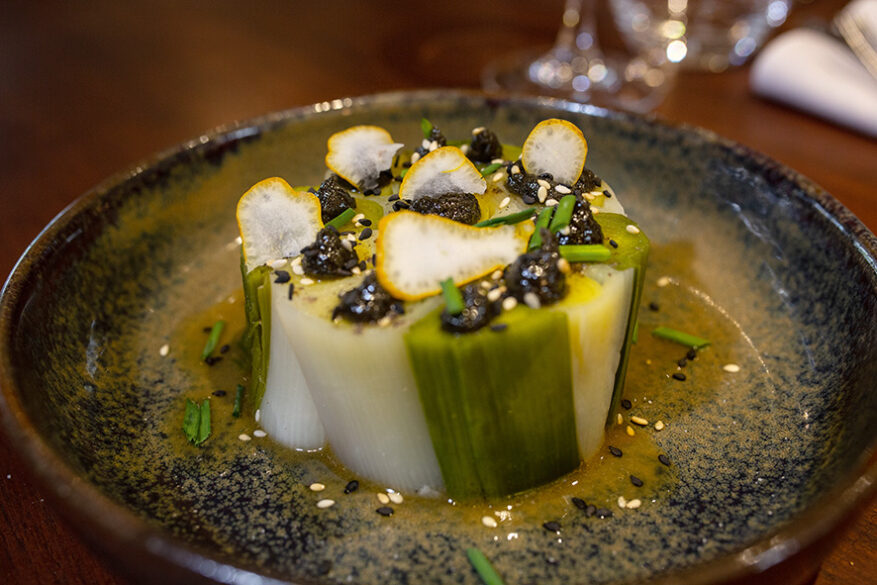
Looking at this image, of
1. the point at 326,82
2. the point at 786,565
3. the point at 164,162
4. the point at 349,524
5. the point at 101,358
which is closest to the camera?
the point at 786,565

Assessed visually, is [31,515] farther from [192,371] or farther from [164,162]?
[164,162]

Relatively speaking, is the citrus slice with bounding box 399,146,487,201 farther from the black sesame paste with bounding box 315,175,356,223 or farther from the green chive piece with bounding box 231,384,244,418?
the green chive piece with bounding box 231,384,244,418

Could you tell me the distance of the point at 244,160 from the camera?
2.52m

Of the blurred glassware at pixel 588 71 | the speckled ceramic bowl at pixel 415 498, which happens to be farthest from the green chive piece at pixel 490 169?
the blurred glassware at pixel 588 71

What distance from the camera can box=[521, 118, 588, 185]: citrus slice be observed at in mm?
1954

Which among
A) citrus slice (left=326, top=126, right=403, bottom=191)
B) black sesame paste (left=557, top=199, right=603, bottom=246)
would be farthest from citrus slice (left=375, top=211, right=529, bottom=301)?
citrus slice (left=326, top=126, right=403, bottom=191)

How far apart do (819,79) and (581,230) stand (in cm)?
224

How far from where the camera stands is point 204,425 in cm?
186

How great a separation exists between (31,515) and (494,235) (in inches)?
49.3

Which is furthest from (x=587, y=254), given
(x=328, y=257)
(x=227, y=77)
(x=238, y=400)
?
(x=227, y=77)

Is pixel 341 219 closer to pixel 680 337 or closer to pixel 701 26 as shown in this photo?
pixel 680 337

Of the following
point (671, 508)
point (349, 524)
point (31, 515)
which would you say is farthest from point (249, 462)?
point (671, 508)

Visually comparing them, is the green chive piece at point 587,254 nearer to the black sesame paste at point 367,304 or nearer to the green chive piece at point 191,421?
the black sesame paste at point 367,304

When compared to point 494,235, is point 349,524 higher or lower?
lower
